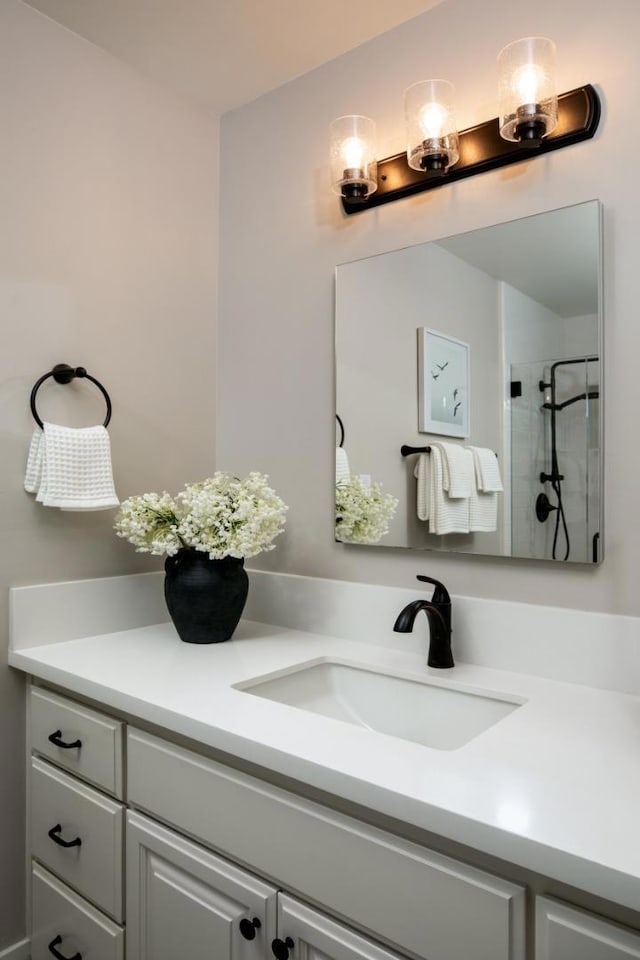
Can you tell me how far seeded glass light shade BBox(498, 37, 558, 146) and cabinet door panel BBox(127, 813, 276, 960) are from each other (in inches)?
58.3

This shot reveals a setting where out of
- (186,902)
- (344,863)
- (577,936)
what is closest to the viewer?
(577,936)

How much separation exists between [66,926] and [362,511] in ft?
3.74

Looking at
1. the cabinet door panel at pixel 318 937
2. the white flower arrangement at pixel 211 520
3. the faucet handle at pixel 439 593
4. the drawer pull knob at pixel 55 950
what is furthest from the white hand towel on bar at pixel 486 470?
the drawer pull knob at pixel 55 950

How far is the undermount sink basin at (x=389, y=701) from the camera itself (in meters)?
1.28

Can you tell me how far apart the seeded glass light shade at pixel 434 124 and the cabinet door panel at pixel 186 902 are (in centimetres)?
147

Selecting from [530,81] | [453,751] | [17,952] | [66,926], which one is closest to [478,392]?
[530,81]

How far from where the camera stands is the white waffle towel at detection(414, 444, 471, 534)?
1505mm

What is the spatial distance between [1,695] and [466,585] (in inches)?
44.2

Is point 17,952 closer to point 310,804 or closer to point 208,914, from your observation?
point 208,914

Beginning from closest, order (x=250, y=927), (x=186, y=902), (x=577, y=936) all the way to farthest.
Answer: (x=577, y=936), (x=250, y=927), (x=186, y=902)

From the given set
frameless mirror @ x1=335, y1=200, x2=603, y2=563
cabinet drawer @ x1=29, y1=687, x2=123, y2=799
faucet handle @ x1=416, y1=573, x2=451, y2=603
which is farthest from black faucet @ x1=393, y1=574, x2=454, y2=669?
cabinet drawer @ x1=29, y1=687, x2=123, y2=799

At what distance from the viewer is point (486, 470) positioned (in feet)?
4.77

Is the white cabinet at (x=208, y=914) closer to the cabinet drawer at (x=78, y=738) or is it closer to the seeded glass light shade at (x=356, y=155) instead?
the cabinet drawer at (x=78, y=738)

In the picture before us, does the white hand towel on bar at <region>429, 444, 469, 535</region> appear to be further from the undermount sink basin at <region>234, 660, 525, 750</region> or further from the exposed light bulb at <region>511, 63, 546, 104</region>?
the exposed light bulb at <region>511, 63, 546, 104</region>
